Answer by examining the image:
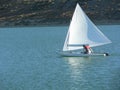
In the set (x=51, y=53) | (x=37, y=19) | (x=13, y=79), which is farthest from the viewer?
(x=37, y=19)

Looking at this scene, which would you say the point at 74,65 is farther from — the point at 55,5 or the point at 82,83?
the point at 55,5

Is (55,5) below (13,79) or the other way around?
below

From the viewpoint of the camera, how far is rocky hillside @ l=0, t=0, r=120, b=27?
472 feet

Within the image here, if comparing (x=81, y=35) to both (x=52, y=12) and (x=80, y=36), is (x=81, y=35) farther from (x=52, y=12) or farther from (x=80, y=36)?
(x=52, y=12)

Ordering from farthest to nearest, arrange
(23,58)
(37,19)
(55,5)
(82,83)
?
(55,5), (37,19), (23,58), (82,83)

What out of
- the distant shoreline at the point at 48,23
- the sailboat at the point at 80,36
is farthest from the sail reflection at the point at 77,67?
the distant shoreline at the point at 48,23

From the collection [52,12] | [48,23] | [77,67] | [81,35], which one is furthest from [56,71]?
[52,12]

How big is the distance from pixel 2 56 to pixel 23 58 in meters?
3.62

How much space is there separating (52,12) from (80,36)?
9127 centimetres

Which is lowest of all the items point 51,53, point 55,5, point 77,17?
point 55,5

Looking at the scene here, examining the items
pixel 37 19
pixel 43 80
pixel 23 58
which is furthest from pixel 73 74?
pixel 37 19

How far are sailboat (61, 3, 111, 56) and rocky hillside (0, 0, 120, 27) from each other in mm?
74949

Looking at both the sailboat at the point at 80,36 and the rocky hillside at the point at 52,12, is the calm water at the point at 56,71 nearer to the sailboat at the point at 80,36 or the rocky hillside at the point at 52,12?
the sailboat at the point at 80,36

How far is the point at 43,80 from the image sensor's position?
43.9 m
